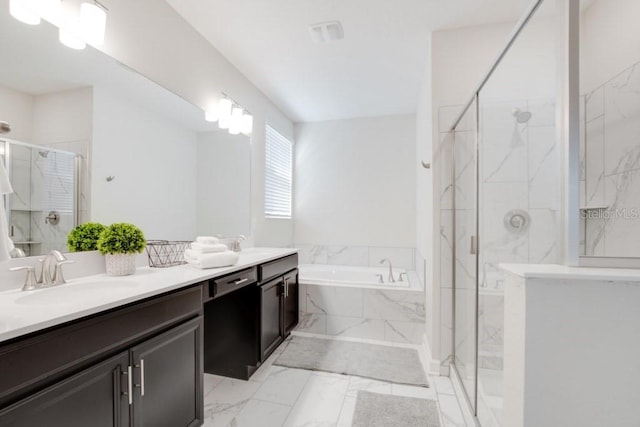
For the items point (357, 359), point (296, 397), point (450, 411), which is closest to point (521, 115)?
point (450, 411)

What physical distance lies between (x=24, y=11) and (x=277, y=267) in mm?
1873

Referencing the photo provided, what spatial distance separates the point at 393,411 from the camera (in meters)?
1.63

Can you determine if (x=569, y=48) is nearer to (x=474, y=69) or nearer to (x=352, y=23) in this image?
(x=474, y=69)

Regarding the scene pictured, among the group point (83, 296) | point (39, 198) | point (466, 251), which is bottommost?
point (83, 296)

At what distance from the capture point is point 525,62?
1.37 m

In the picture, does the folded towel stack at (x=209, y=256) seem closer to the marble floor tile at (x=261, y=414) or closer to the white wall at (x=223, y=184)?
the white wall at (x=223, y=184)

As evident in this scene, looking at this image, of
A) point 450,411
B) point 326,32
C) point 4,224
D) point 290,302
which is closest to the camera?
→ point 4,224

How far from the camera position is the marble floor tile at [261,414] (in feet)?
4.97

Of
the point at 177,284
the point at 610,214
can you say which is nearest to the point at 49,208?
the point at 177,284

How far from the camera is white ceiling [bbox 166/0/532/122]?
5.96 feet

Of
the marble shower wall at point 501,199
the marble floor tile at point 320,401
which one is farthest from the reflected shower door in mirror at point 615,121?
the marble floor tile at point 320,401

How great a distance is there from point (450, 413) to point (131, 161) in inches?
92.4

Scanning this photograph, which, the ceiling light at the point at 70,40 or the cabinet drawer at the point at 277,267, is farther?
the cabinet drawer at the point at 277,267

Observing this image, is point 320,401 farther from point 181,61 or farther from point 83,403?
point 181,61
